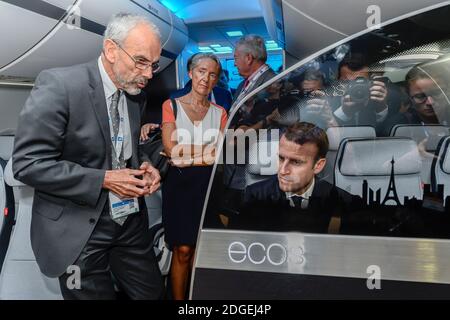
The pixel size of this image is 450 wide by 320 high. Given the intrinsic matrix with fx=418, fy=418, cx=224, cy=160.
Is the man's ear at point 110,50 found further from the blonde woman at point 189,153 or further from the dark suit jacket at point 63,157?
the blonde woman at point 189,153

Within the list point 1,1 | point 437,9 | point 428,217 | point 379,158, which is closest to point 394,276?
point 428,217

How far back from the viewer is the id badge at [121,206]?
5.20 feet

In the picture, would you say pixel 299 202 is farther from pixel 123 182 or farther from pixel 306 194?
pixel 123 182

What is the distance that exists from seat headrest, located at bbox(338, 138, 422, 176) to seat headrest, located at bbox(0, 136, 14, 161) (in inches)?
74.9

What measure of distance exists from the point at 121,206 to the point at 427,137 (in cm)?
110

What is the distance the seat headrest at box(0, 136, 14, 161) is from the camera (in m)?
2.37

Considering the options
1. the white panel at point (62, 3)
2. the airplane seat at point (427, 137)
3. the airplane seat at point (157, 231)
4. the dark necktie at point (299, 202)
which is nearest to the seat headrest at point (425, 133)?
the airplane seat at point (427, 137)

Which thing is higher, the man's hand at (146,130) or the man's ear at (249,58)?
the man's ear at (249,58)

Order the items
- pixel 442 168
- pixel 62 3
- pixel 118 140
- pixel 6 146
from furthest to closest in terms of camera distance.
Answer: pixel 6 146
pixel 62 3
pixel 118 140
pixel 442 168

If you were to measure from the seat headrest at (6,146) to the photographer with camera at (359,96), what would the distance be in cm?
189

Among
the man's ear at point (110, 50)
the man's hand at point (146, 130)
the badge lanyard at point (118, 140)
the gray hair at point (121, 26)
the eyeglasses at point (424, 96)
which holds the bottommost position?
the badge lanyard at point (118, 140)

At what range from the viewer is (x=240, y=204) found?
1390 mm

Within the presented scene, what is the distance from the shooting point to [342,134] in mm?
1329

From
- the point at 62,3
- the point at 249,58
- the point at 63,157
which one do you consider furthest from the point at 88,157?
the point at 62,3
